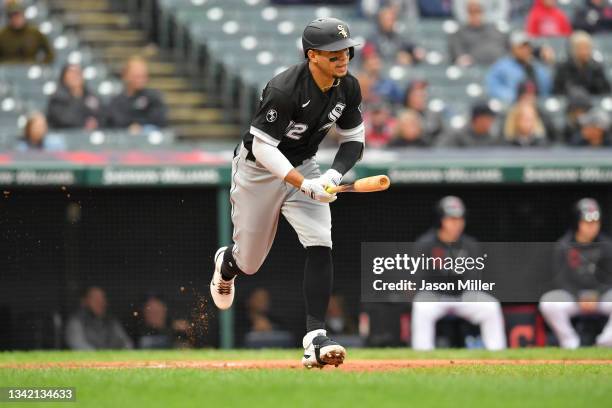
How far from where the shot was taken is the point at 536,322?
34.6 feet

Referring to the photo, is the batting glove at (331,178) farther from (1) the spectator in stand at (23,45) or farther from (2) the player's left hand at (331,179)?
(1) the spectator in stand at (23,45)

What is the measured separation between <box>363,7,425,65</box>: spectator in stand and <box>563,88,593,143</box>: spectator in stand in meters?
1.89

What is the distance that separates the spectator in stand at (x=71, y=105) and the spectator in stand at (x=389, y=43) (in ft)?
10.6

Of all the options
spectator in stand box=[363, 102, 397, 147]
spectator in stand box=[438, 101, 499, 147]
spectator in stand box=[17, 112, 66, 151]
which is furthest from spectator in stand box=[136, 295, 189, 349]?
spectator in stand box=[438, 101, 499, 147]

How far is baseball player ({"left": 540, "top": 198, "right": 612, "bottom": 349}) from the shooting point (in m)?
10.2

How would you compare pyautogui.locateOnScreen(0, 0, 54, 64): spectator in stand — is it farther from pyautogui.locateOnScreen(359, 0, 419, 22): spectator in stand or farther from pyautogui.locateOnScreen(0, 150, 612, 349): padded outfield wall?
pyautogui.locateOnScreen(359, 0, 419, 22): spectator in stand

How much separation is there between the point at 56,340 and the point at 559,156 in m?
4.35

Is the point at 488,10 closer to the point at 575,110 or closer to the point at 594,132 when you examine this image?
the point at 575,110

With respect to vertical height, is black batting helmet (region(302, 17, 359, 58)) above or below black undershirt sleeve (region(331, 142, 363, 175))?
above

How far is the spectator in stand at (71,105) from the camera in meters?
12.0

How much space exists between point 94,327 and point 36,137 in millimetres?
1896

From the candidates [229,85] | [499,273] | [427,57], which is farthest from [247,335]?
[427,57]

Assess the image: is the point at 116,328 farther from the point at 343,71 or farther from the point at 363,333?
the point at 343,71

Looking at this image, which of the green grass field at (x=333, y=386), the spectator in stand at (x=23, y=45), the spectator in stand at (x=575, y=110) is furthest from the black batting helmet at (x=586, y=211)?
the spectator in stand at (x=23, y=45)
